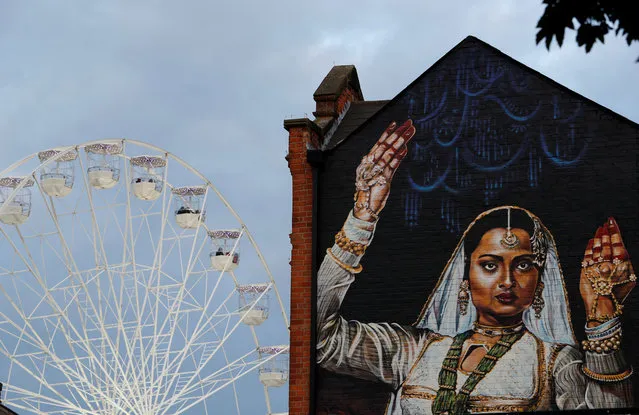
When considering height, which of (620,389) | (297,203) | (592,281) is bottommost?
(620,389)

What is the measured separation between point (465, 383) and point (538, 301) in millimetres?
2209

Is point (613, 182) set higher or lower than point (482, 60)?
lower

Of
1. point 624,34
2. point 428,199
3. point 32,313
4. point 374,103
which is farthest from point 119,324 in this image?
point 624,34

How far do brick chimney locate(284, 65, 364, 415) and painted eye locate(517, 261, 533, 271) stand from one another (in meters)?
4.35

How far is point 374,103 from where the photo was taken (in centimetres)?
3011

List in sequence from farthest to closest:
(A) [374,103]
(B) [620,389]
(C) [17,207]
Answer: (C) [17,207] → (A) [374,103] → (B) [620,389]

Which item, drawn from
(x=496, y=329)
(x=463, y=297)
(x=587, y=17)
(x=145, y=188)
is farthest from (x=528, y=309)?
(x=145, y=188)

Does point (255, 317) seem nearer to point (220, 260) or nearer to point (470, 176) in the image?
point (220, 260)

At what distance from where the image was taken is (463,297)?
25.2 meters

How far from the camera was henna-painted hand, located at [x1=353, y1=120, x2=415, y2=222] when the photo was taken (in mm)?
26391

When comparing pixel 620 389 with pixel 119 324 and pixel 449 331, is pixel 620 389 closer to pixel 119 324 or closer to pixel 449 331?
pixel 449 331

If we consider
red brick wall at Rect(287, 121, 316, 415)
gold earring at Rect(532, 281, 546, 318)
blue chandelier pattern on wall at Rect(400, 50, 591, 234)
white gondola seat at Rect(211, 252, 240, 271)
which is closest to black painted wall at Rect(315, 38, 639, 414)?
blue chandelier pattern on wall at Rect(400, 50, 591, 234)

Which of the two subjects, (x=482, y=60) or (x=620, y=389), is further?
(x=482, y=60)

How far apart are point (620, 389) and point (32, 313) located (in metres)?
35.8
